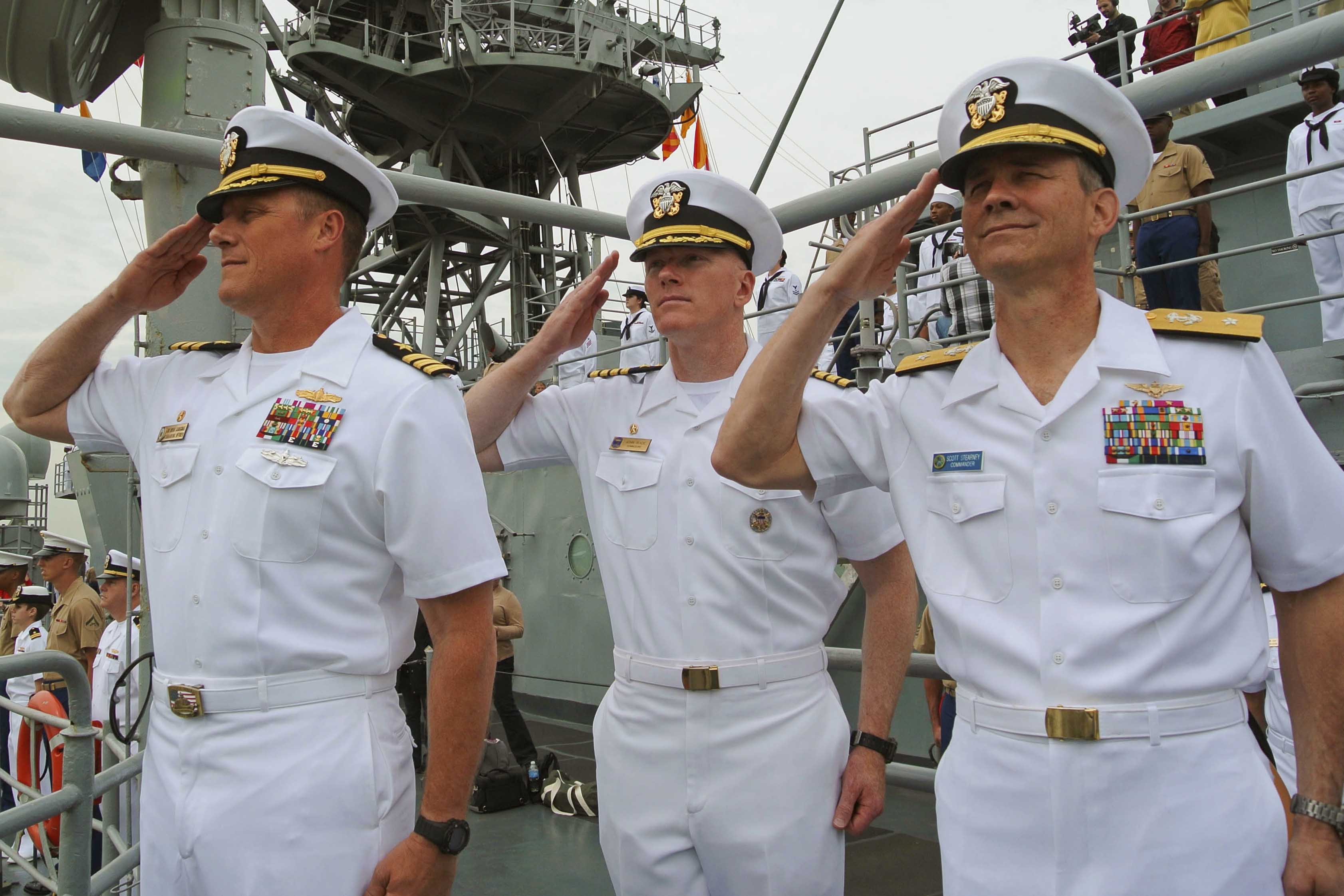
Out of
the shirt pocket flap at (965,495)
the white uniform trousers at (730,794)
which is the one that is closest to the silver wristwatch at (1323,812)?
the shirt pocket flap at (965,495)

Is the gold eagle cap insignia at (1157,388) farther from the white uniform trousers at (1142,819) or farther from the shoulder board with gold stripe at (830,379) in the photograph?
the shoulder board with gold stripe at (830,379)

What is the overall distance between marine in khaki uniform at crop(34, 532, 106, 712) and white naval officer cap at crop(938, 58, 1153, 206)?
6.45 meters

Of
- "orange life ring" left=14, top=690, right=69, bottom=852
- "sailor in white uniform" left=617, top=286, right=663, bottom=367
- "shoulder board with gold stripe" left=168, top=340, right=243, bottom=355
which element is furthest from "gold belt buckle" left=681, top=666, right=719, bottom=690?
"sailor in white uniform" left=617, top=286, right=663, bottom=367

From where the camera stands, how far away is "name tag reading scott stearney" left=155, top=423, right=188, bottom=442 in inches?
76.8

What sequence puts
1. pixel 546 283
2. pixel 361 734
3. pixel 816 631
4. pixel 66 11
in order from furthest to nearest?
pixel 546 283 < pixel 66 11 < pixel 816 631 < pixel 361 734

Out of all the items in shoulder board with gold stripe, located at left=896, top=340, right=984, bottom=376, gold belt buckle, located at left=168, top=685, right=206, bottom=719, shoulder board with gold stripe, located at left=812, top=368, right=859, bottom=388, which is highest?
shoulder board with gold stripe, located at left=812, top=368, right=859, bottom=388

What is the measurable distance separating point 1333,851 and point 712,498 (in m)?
1.33

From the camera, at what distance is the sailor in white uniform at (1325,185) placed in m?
6.03

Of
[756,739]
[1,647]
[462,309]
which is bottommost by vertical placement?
[1,647]

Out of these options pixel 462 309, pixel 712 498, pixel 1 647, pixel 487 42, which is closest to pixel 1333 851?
pixel 712 498

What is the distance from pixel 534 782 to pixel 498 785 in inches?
13.4

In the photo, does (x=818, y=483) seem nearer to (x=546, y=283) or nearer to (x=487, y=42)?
(x=487, y=42)

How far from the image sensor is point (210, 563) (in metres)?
1.80

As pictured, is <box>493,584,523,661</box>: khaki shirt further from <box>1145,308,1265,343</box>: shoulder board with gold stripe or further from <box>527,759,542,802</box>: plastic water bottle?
<box>1145,308,1265,343</box>: shoulder board with gold stripe
